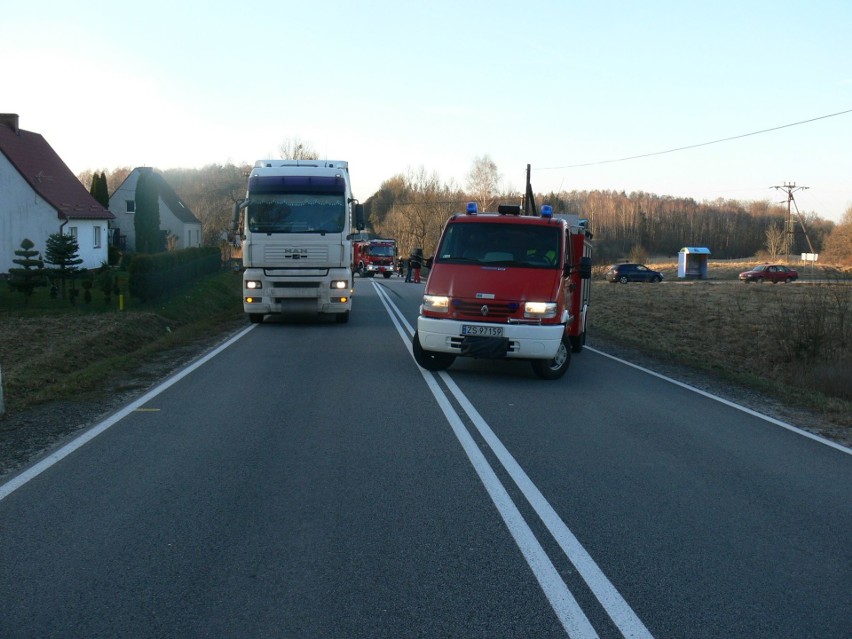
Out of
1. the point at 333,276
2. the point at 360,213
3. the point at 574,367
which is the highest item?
the point at 360,213

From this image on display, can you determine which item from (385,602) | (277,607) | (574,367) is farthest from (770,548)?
(574,367)

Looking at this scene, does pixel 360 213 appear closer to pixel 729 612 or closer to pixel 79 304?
pixel 79 304

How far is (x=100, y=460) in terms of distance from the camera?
727 cm

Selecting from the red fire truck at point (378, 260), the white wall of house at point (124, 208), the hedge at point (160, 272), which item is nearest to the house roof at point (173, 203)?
the white wall of house at point (124, 208)

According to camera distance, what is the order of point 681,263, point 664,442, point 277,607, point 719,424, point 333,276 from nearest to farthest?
point 277,607 → point 664,442 → point 719,424 → point 333,276 → point 681,263

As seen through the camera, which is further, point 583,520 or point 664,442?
point 664,442

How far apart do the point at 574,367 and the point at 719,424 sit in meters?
4.77

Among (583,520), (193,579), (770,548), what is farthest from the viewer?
(583,520)

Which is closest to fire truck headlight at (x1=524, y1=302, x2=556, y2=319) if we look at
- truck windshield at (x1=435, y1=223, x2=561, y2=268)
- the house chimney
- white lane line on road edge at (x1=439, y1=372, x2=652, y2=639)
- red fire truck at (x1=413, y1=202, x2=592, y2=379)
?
red fire truck at (x1=413, y1=202, x2=592, y2=379)

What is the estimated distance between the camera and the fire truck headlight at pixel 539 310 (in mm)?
12031

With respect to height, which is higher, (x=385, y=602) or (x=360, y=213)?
(x=360, y=213)

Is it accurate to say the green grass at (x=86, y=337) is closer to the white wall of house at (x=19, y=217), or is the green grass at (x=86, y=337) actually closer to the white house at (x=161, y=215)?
the white wall of house at (x=19, y=217)

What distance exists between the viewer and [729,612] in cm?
433

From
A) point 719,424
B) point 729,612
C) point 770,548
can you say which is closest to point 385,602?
point 729,612
